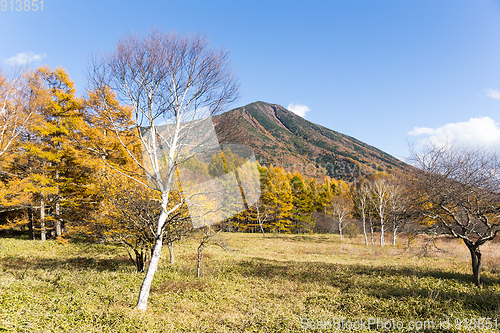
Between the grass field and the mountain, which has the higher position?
the mountain

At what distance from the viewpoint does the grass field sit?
5305mm

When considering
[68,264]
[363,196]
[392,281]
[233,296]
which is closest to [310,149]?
[363,196]

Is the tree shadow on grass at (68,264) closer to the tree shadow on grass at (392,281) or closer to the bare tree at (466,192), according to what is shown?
the tree shadow on grass at (392,281)

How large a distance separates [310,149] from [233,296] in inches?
4596

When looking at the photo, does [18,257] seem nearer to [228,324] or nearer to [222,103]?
[228,324]

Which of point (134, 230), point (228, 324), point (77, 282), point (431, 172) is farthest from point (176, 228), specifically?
point (431, 172)

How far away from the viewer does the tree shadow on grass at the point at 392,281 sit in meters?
7.84

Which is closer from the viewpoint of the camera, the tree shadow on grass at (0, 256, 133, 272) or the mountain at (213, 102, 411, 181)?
the tree shadow on grass at (0, 256, 133, 272)

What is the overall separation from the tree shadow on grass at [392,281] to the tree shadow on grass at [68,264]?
6652 millimetres

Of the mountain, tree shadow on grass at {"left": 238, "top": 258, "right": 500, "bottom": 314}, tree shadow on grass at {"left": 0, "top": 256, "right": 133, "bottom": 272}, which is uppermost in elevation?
the mountain

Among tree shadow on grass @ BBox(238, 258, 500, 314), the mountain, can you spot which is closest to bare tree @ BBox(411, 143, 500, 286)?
tree shadow on grass @ BBox(238, 258, 500, 314)

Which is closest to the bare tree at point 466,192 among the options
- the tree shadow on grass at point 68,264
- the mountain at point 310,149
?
the tree shadow on grass at point 68,264

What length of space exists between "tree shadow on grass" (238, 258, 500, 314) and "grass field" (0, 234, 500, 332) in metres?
0.04

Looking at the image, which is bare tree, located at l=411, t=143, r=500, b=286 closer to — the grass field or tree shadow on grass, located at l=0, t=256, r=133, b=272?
the grass field
